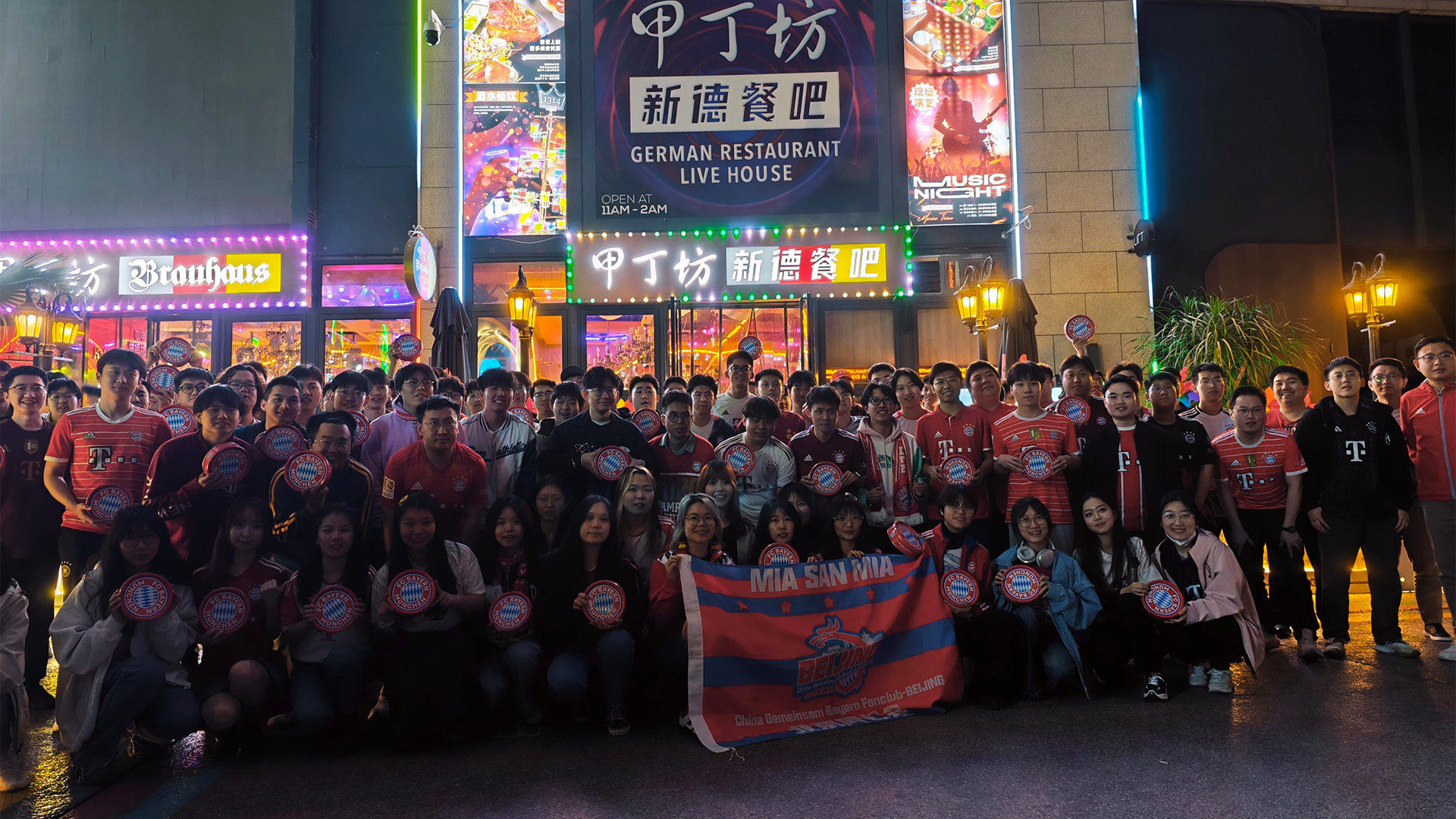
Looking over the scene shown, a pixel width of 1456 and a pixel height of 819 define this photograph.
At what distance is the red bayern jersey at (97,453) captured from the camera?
4.52m

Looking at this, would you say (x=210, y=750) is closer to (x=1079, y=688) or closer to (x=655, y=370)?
(x=1079, y=688)

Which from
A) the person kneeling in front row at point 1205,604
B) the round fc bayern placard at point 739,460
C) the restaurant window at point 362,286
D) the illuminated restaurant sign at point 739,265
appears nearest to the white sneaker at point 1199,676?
the person kneeling in front row at point 1205,604

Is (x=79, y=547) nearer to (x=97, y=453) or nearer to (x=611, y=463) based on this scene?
(x=97, y=453)

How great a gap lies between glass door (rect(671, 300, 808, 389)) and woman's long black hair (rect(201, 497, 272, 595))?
7957mm

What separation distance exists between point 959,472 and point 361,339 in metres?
10.0

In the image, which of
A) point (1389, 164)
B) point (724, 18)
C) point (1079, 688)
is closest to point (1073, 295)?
point (1389, 164)

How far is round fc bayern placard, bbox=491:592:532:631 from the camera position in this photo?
12.3ft

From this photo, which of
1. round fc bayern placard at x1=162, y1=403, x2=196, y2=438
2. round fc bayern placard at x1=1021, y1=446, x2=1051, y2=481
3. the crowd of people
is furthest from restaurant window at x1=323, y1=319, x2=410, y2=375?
round fc bayern placard at x1=1021, y1=446, x2=1051, y2=481

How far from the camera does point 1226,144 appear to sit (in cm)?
1163

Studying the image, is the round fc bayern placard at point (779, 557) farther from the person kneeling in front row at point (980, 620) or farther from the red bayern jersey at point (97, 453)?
the red bayern jersey at point (97, 453)

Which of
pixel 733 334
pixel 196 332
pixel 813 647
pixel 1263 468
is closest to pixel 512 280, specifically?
pixel 733 334

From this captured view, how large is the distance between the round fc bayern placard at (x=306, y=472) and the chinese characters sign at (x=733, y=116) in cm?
815

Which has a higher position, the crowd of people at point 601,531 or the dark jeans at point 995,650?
the crowd of people at point 601,531

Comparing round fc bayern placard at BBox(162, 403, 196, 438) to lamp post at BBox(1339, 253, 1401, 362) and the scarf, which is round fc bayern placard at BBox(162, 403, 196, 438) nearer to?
the scarf
